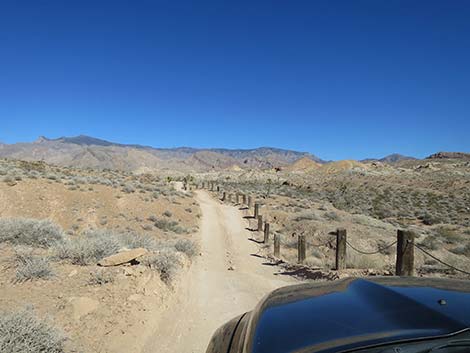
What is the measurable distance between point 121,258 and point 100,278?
1075 mm

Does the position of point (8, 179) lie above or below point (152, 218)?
above

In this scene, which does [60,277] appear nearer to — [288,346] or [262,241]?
[288,346]

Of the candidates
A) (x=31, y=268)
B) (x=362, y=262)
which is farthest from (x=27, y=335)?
(x=362, y=262)

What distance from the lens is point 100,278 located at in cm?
662

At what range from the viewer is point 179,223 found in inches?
746

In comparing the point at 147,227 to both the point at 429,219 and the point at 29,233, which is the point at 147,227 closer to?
the point at 29,233

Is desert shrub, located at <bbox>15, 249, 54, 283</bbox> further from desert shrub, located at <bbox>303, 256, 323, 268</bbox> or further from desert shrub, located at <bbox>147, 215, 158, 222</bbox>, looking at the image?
desert shrub, located at <bbox>147, 215, 158, 222</bbox>

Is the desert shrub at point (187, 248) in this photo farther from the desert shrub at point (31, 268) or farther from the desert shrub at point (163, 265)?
the desert shrub at point (31, 268)

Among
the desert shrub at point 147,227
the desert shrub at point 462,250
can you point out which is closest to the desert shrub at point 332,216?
the desert shrub at point 462,250

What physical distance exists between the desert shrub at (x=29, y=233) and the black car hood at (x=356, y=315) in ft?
26.3

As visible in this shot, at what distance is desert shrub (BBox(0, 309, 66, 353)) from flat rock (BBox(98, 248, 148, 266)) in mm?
2897

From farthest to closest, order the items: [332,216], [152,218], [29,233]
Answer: [332,216] → [152,218] → [29,233]

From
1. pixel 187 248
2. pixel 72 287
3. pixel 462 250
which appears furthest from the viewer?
pixel 462 250

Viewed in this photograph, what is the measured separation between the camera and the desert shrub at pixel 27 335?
3.96 metres
